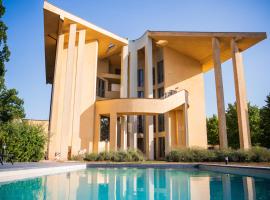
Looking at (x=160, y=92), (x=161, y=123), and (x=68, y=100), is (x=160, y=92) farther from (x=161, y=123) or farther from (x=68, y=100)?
(x=68, y=100)

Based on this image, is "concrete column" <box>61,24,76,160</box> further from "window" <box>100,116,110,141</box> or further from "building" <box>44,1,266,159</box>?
"window" <box>100,116,110,141</box>

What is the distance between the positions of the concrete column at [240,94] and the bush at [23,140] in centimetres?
1584

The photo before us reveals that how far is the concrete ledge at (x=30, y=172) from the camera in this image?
7661 mm

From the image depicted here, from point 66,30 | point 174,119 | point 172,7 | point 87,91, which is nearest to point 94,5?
point 172,7

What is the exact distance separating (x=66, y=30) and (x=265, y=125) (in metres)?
22.4

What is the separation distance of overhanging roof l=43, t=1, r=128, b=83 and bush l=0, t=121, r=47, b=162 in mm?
8536

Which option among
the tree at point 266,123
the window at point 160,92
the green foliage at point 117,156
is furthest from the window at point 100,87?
the tree at point 266,123

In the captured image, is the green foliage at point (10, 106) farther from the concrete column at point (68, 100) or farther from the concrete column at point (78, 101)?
the concrete column at point (78, 101)

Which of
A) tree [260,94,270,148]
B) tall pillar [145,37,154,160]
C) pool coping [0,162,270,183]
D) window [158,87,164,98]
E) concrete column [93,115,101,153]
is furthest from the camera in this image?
tree [260,94,270,148]

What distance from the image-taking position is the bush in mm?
12823

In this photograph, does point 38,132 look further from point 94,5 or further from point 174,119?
point 174,119

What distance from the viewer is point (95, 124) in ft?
65.5

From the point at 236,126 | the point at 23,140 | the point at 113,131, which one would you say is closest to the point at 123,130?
the point at 113,131

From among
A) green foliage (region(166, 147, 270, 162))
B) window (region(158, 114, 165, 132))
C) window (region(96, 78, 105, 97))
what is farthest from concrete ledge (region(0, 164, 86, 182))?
window (region(96, 78, 105, 97))
